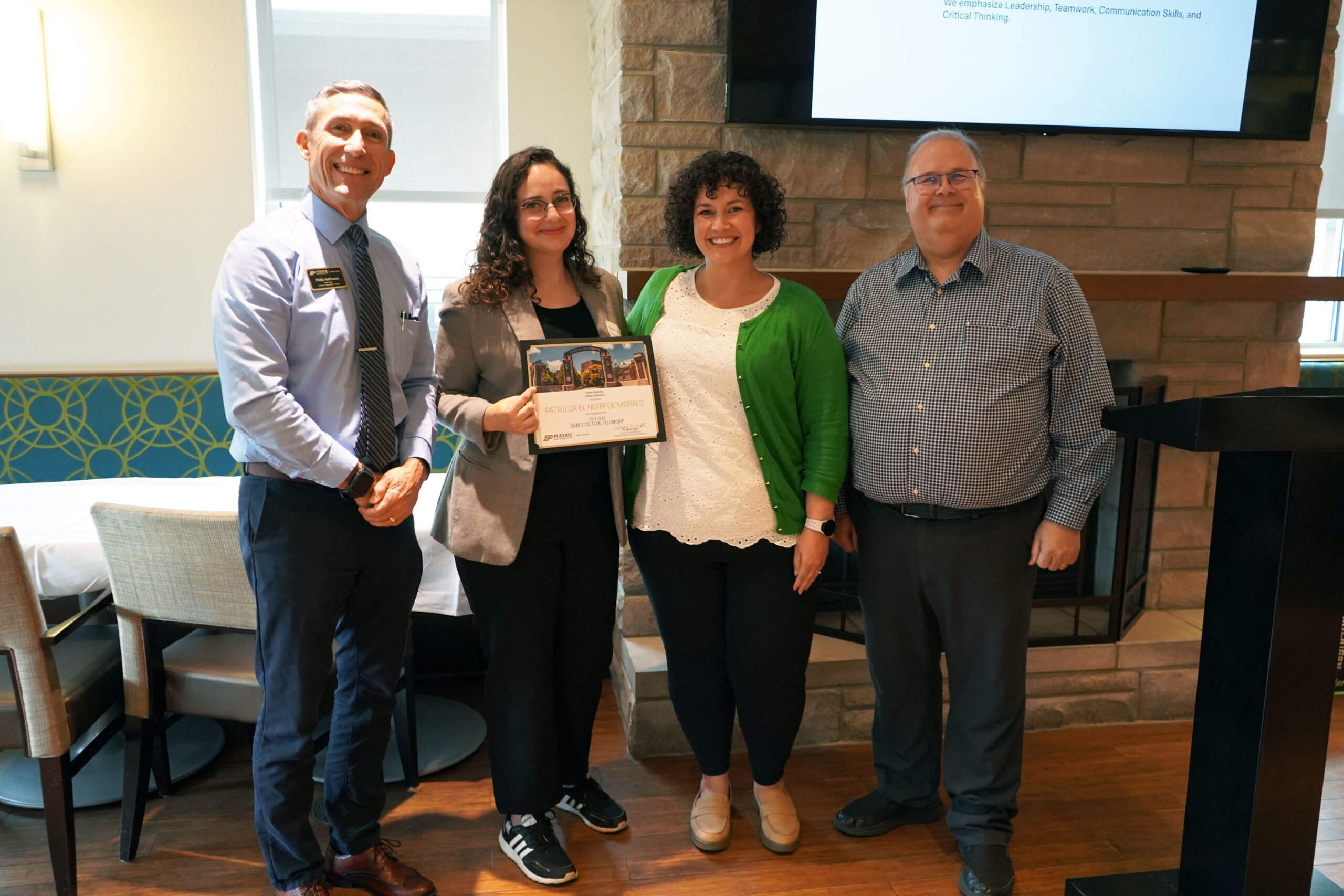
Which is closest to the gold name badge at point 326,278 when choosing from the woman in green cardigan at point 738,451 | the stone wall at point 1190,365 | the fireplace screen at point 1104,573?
the woman in green cardigan at point 738,451

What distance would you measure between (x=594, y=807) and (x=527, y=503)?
88 cm

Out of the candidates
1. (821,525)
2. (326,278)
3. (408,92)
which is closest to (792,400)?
(821,525)

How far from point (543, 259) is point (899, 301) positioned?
82 centimetres

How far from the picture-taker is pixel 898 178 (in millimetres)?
2707

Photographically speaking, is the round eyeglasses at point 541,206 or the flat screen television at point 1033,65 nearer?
the round eyeglasses at point 541,206

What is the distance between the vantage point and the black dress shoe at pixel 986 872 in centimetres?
Result: 196

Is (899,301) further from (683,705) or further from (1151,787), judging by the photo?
(1151,787)

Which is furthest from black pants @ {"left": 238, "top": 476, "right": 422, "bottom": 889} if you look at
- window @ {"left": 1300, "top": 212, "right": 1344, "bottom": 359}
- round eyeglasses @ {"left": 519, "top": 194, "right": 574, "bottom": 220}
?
window @ {"left": 1300, "top": 212, "right": 1344, "bottom": 359}

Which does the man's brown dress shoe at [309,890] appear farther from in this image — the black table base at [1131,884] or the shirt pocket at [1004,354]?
the shirt pocket at [1004,354]

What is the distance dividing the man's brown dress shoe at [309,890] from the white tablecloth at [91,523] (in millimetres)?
Answer: 767

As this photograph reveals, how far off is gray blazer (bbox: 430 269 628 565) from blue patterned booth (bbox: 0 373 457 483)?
1.65 metres

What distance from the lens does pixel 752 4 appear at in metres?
2.47

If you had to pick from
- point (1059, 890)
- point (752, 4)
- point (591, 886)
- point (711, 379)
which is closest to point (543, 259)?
point (711, 379)

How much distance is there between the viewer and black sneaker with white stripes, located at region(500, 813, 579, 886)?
2029mm
